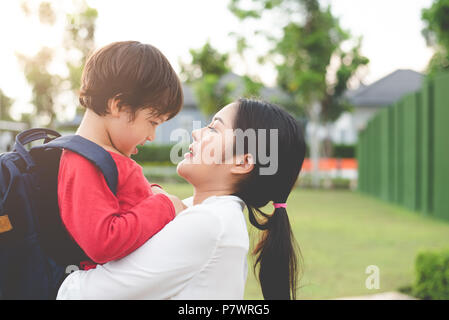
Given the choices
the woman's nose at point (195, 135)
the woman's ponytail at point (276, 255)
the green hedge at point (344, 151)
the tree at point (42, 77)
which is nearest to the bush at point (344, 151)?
the green hedge at point (344, 151)

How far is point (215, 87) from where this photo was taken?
23.2m

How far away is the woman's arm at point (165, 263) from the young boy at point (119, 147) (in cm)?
4

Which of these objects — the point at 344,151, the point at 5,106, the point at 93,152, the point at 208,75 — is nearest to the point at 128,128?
the point at 93,152

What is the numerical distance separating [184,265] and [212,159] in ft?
1.17

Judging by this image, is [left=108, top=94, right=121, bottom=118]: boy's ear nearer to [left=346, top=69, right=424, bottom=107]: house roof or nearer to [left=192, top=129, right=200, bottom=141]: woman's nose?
[left=192, top=129, right=200, bottom=141]: woman's nose

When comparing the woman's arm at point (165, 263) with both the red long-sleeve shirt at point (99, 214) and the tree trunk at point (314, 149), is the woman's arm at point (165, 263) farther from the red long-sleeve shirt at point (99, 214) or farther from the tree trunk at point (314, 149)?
the tree trunk at point (314, 149)

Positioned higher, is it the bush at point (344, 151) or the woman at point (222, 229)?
the woman at point (222, 229)

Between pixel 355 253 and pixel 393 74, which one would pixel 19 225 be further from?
pixel 393 74

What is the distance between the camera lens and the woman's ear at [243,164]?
4.58 feet

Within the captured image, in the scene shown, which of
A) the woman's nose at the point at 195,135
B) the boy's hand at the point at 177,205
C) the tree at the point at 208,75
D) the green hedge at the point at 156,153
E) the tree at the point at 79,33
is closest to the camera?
the boy's hand at the point at 177,205

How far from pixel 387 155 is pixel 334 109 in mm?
8961

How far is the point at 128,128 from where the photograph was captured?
1350 mm

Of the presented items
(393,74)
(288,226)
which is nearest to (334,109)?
(393,74)

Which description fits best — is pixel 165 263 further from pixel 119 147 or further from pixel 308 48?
pixel 308 48
